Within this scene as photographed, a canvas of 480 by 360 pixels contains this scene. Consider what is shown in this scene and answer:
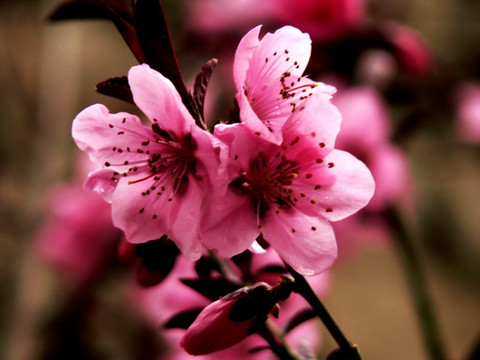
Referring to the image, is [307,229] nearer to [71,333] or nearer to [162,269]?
[162,269]

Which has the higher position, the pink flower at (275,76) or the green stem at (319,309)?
the pink flower at (275,76)

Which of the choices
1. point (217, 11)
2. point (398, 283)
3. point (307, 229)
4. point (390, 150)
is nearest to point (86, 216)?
point (217, 11)

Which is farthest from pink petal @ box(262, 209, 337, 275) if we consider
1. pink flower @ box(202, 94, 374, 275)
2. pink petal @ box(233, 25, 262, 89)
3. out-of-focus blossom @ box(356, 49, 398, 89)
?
out-of-focus blossom @ box(356, 49, 398, 89)

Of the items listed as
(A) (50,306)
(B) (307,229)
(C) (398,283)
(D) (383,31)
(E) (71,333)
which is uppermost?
(B) (307,229)

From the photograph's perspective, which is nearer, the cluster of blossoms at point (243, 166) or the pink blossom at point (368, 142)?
the cluster of blossoms at point (243, 166)

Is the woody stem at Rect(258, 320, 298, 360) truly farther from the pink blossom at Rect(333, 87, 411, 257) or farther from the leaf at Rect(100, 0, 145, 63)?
the pink blossom at Rect(333, 87, 411, 257)

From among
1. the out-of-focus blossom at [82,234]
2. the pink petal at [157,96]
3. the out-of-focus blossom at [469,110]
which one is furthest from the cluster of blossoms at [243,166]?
the out-of-focus blossom at [469,110]

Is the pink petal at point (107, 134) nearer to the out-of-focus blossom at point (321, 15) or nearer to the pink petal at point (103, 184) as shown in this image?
the pink petal at point (103, 184)
